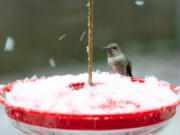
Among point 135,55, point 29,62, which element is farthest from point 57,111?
point 135,55

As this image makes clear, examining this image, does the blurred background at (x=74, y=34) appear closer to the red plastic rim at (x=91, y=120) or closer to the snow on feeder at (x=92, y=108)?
the snow on feeder at (x=92, y=108)

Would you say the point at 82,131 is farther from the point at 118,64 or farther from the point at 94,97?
the point at 118,64

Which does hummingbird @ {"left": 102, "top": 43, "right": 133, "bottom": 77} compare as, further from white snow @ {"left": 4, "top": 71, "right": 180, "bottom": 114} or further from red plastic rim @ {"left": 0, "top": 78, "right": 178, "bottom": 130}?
red plastic rim @ {"left": 0, "top": 78, "right": 178, "bottom": 130}

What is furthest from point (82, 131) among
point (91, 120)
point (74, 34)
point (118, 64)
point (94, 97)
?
point (74, 34)

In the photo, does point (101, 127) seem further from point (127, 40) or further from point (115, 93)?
point (127, 40)

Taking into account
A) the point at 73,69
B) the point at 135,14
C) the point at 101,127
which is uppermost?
the point at 135,14
